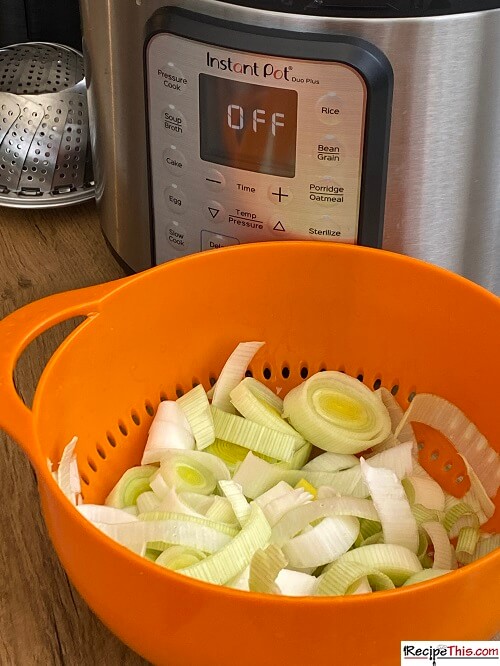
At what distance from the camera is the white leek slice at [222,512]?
2.19 ft

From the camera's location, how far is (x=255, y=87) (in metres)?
0.68

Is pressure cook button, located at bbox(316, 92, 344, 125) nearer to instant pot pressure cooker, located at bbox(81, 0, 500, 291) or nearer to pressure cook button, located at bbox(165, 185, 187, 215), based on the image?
instant pot pressure cooker, located at bbox(81, 0, 500, 291)

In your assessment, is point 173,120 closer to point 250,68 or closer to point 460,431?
point 250,68

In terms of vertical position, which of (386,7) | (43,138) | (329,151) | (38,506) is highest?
(386,7)

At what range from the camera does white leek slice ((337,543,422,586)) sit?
2.02 ft

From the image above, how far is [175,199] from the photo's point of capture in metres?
0.79

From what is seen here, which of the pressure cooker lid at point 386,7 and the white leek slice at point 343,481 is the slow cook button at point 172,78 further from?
the white leek slice at point 343,481

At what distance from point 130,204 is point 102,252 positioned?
0.17 meters

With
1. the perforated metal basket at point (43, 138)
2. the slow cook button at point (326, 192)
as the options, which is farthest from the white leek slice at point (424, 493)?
the perforated metal basket at point (43, 138)

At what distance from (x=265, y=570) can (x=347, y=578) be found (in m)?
0.06

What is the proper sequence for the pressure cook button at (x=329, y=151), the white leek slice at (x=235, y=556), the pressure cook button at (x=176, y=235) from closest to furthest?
the white leek slice at (x=235, y=556), the pressure cook button at (x=329, y=151), the pressure cook button at (x=176, y=235)

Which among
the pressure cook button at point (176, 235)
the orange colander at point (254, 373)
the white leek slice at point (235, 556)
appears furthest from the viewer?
the pressure cook button at point (176, 235)

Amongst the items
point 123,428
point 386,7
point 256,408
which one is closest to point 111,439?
point 123,428

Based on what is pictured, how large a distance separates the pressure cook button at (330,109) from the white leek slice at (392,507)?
25cm
